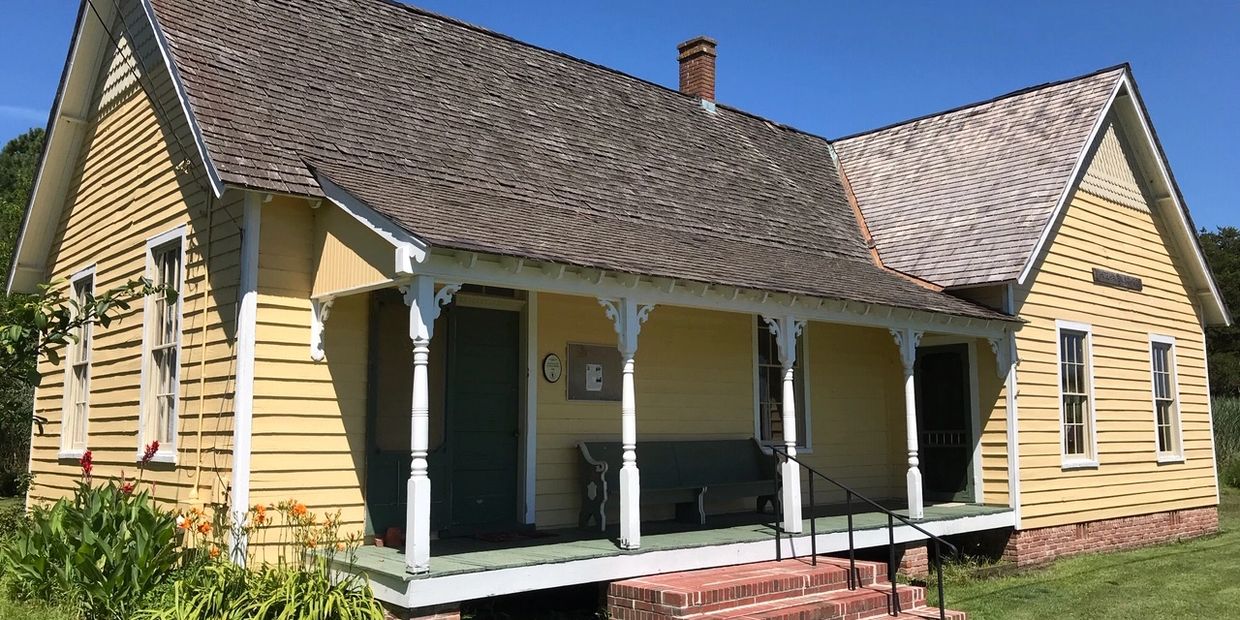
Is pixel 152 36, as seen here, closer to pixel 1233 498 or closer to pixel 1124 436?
pixel 1124 436

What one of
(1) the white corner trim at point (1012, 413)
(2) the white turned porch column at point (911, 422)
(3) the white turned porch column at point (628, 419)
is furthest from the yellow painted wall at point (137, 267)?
(1) the white corner trim at point (1012, 413)

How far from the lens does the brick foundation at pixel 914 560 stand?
11938 millimetres

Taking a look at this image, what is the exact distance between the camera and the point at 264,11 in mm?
10930

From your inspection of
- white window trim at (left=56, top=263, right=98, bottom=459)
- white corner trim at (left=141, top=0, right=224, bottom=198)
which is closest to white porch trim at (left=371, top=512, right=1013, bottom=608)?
white corner trim at (left=141, top=0, right=224, bottom=198)

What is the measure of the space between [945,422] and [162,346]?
389 inches

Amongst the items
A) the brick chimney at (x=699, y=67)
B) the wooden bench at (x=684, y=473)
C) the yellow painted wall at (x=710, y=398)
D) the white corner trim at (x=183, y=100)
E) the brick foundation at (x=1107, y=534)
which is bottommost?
the brick foundation at (x=1107, y=534)

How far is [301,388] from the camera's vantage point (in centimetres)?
885

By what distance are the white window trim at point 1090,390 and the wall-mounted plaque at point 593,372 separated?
6662 millimetres

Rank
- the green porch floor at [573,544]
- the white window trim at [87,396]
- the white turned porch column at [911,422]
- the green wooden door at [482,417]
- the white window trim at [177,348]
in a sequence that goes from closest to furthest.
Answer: the green porch floor at [573,544] → the white window trim at [177,348] → the green wooden door at [482,417] → the white window trim at [87,396] → the white turned porch column at [911,422]

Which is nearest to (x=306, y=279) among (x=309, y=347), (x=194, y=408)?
(x=309, y=347)

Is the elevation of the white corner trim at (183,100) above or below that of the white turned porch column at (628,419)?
above

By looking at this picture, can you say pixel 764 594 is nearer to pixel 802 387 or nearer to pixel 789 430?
pixel 789 430

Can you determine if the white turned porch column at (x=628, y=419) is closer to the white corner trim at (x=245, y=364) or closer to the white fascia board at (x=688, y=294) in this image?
the white fascia board at (x=688, y=294)

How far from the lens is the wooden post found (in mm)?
10602
